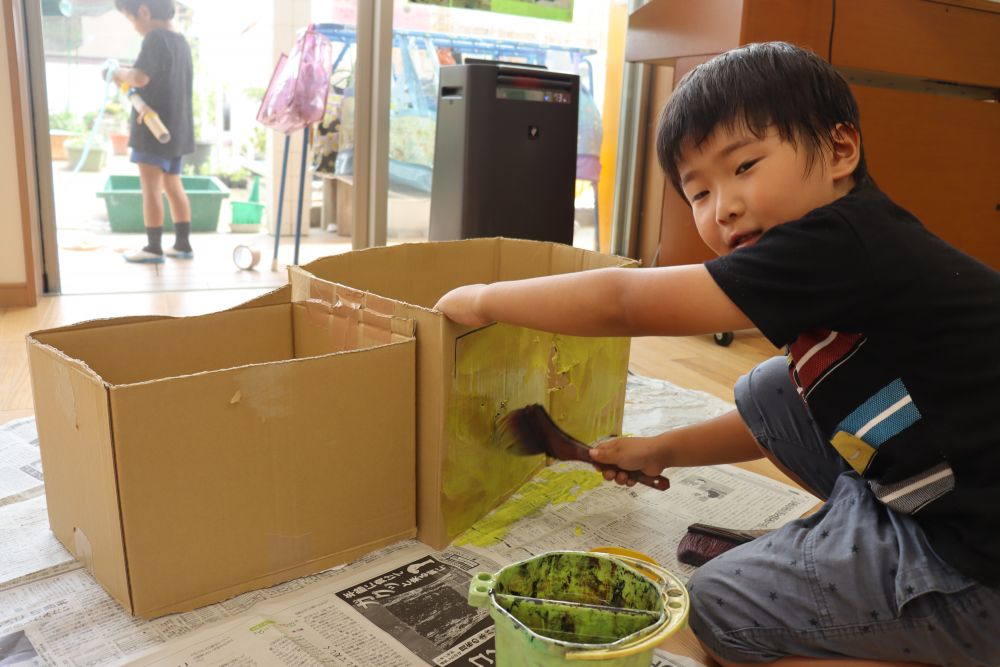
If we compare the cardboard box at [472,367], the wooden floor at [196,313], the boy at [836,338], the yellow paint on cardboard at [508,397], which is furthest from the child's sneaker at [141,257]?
the boy at [836,338]

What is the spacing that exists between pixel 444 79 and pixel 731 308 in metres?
1.65

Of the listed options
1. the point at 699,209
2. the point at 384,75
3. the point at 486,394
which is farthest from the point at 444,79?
the point at 699,209

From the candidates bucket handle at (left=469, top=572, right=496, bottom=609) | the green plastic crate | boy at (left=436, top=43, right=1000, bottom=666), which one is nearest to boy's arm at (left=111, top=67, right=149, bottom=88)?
the green plastic crate

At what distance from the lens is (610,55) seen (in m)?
2.88

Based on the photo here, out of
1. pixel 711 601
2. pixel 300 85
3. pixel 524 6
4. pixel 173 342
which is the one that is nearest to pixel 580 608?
pixel 711 601

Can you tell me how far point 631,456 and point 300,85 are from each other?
5.86 ft

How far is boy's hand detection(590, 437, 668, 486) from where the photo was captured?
101cm

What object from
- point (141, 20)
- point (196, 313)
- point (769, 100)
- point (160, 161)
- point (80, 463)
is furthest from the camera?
point (160, 161)

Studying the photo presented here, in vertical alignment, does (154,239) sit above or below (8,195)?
below

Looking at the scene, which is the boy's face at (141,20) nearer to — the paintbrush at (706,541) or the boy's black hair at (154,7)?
A: the boy's black hair at (154,7)

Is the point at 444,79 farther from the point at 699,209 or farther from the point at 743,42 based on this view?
the point at 699,209

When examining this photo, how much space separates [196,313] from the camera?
1585mm

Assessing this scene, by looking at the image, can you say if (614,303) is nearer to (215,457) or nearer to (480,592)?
(480,592)

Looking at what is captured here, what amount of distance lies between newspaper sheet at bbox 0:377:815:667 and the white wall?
1.37 metres
